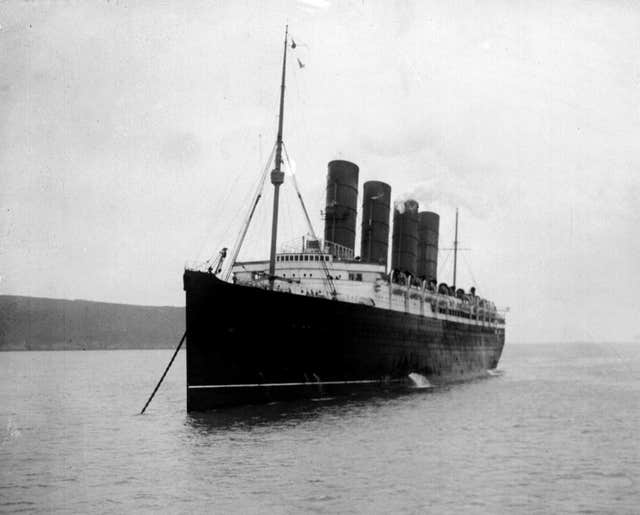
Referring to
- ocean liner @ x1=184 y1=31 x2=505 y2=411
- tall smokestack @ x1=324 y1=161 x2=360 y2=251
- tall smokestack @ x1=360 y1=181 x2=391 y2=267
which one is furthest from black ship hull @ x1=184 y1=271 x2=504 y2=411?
tall smokestack @ x1=360 y1=181 x2=391 y2=267

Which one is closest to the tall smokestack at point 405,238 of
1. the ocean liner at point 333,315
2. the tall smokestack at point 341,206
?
the ocean liner at point 333,315

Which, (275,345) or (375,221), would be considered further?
(375,221)

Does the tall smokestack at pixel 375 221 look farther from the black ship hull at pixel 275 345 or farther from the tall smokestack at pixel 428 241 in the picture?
the tall smokestack at pixel 428 241

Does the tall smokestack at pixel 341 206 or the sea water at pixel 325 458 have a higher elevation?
the tall smokestack at pixel 341 206

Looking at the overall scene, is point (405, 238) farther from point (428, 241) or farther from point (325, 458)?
point (325, 458)

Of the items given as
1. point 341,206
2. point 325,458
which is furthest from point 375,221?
point 325,458

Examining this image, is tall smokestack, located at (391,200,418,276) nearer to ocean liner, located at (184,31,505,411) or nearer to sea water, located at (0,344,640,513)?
ocean liner, located at (184,31,505,411)
